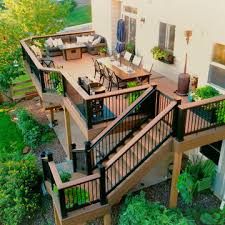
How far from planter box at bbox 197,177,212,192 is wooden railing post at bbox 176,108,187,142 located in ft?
8.99

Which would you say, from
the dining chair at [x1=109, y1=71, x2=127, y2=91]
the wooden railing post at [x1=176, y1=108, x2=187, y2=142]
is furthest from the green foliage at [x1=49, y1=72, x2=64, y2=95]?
the wooden railing post at [x1=176, y1=108, x2=187, y2=142]

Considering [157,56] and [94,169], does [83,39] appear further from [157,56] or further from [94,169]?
[94,169]

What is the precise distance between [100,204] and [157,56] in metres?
6.75

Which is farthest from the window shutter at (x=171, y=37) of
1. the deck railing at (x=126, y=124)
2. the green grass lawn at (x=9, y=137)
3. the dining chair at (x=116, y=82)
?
the green grass lawn at (x=9, y=137)

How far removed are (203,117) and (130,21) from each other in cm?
770

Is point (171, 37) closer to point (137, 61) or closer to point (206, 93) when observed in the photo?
point (137, 61)

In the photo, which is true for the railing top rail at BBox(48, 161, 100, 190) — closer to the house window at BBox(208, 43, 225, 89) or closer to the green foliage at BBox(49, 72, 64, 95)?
the green foliage at BBox(49, 72, 64, 95)

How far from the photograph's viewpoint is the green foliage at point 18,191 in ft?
34.3

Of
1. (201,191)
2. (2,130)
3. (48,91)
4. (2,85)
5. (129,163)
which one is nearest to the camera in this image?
(129,163)

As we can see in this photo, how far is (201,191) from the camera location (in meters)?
11.1

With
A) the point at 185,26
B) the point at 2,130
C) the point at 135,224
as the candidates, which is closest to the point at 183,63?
the point at 185,26

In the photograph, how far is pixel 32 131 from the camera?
14680 millimetres

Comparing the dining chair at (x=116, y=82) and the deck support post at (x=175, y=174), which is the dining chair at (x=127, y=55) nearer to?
the dining chair at (x=116, y=82)

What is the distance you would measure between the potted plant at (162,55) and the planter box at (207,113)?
3.53 meters
